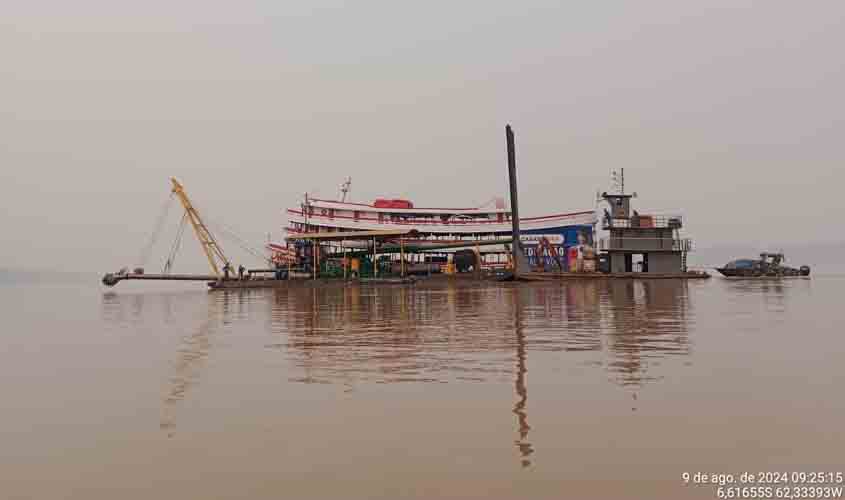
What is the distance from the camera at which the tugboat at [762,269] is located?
74875 mm

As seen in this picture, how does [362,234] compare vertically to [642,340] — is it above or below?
above

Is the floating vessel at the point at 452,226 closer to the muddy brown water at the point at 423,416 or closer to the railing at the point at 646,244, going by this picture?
the railing at the point at 646,244

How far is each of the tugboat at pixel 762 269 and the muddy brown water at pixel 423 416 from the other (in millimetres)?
69954

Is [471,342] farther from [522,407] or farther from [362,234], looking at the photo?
[362,234]

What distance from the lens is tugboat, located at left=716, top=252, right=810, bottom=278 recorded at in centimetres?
7488

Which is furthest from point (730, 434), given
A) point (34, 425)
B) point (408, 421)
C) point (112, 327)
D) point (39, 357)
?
point (112, 327)

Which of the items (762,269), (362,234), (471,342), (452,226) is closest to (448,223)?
(452,226)

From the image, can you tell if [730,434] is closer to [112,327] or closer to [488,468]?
[488,468]

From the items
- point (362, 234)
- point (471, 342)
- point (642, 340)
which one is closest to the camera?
point (642, 340)

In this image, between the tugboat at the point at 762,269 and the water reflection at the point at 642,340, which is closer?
the water reflection at the point at 642,340

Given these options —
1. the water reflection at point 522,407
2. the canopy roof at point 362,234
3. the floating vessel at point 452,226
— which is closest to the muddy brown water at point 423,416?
the water reflection at point 522,407

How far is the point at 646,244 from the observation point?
2445 inches

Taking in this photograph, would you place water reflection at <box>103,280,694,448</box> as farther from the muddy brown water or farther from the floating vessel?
the floating vessel

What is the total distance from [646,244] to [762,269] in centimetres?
2382
